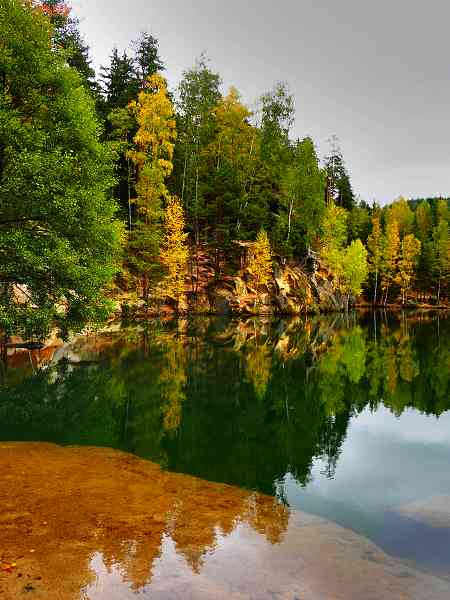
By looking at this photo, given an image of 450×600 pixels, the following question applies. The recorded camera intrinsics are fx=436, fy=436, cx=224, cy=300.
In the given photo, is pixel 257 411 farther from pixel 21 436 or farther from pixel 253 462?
pixel 21 436

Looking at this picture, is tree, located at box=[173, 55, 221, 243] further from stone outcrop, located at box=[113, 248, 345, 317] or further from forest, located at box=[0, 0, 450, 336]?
stone outcrop, located at box=[113, 248, 345, 317]

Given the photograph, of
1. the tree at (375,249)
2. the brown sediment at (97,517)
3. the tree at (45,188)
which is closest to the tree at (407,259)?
the tree at (375,249)

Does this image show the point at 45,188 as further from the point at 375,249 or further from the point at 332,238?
the point at 375,249

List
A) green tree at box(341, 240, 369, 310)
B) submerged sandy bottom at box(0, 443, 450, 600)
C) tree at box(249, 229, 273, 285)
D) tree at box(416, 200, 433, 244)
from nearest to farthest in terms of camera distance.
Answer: submerged sandy bottom at box(0, 443, 450, 600)
tree at box(249, 229, 273, 285)
green tree at box(341, 240, 369, 310)
tree at box(416, 200, 433, 244)

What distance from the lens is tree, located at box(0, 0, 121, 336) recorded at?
652 inches

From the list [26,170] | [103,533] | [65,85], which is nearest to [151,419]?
[103,533]

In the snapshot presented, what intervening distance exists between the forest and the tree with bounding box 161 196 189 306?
0.16 metres

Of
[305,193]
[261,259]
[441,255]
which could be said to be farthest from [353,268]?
[441,255]

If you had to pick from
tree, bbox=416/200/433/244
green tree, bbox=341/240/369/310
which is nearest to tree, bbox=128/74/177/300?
green tree, bbox=341/240/369/310

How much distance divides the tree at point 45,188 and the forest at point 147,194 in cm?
6

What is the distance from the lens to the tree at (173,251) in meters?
48.4

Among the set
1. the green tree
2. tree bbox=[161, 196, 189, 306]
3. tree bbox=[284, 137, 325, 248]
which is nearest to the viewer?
tree bbox=[161, 196, 189, 306]

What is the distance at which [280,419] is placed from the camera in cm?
1579

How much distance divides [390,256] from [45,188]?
76653 mm
